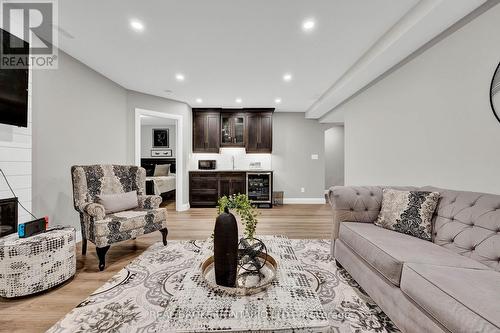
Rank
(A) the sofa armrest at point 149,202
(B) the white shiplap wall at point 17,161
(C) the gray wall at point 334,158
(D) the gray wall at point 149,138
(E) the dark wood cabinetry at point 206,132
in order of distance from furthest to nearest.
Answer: (D) the gray wall at point 149,138
(C) the gray wall at point 334,158
(E) the dark wood cabinetry at point 206,132
(A) the sofa armrest at point 149,202
(B) the white shiplap wall at point 17,161

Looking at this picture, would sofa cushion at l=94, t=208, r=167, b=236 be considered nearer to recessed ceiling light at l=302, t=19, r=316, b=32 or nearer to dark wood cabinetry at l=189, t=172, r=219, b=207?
dark wood cabinetry at l=189, t=172, r=219, b=207

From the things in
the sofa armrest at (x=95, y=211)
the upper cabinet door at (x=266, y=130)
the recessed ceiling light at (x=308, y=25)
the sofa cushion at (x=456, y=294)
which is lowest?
the sofa cushion at (x=456, y=294)

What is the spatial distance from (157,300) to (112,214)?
136 cm

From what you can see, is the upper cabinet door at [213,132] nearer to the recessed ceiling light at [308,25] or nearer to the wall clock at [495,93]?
the recessed ceiling light at [308,25]

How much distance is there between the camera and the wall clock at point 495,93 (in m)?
1.63

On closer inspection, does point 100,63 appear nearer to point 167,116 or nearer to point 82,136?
point 82,136

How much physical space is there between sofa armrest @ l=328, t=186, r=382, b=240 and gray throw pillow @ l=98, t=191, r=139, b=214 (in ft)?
8.52

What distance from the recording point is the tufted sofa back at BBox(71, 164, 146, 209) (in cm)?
238

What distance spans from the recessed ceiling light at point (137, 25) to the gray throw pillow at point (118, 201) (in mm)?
2010

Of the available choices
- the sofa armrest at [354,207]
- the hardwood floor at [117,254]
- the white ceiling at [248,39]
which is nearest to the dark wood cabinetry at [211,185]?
the hardwood floor at [117,254]

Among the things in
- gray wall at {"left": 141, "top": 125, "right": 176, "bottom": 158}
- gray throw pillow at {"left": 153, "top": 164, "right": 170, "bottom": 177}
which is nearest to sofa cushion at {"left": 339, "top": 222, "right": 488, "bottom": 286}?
gray throw pillow at {"left": 153, "top": 164, "right": 170, "bottom": 177}

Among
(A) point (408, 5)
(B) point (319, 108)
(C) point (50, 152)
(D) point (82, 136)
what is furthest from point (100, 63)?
(B) point (319, 108)

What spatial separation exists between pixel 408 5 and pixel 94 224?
382cm
